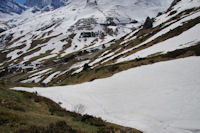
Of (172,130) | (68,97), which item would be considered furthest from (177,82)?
(68,97)

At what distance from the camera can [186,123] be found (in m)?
9.50

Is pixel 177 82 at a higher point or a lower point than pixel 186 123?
higher

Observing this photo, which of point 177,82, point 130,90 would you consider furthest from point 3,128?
point 177,82

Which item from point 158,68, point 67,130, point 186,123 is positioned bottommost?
point 67,130

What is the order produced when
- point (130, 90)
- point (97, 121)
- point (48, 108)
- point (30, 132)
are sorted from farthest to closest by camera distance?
point (130, 90) → point (48, 108) → point (97, 121) → point (30, 132)

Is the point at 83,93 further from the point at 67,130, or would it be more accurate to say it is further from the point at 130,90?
the point at 67,130

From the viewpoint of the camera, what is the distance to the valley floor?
10.2 metres

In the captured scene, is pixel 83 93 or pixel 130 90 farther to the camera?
pixel 83 93

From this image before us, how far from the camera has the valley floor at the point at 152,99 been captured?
403 inches

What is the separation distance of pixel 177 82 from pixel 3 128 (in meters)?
17.4

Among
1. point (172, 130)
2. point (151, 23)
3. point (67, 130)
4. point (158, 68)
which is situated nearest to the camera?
point (67, 130)

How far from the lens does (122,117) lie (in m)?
12.5

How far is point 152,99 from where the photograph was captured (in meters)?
14.2

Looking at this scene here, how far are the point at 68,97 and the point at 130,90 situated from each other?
9.32 m
